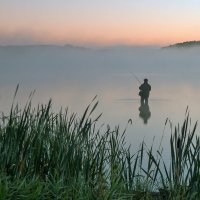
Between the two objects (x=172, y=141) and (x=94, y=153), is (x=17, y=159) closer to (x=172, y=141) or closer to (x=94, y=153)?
(x=94, y=153)

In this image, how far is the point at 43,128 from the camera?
541cm

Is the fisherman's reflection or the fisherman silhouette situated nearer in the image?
the fisherman silhouette

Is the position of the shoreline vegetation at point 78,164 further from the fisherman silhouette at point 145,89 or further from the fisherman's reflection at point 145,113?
the fisherman's reflection at point 145,113

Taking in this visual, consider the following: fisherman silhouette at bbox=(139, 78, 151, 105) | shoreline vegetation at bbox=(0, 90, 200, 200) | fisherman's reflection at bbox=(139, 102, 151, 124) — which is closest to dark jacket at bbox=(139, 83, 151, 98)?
fisherman silhouette at bbox=(139, 78, 151, 105)

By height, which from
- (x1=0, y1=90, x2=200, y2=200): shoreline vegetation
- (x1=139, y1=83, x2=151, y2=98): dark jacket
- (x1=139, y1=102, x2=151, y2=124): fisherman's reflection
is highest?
(x1=139, y1=83, x2=151, y2=98): dark jacket

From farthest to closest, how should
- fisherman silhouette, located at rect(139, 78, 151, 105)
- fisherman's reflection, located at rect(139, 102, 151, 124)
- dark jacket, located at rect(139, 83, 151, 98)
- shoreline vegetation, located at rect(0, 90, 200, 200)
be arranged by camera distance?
1. fisherman's reflection, located at rect(139, 102, 151, 124)
2. dark jacket, located at rect(139, 83, 151, 98)
3. fisherman silhouette, located at rect(139, 78, 151, 105)
4. shoreline vegetation, located at rect(0, 90, 200, 200)

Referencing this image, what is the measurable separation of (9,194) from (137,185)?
1.50m

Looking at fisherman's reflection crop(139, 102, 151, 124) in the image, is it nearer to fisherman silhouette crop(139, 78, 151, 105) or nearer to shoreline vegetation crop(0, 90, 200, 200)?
fisherman silhouette crop(139, 78, 151, 105)

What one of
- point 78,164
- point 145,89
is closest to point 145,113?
point 145,89

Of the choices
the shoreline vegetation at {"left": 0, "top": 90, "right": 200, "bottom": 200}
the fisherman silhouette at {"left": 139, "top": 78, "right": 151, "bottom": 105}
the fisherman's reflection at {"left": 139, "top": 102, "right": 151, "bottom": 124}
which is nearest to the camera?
the shoreline vegetation at {"left": 0, "top": 90, "right": 200, "bottom": 200}

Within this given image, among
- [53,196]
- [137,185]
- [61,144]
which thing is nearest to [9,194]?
Result: [53,196]

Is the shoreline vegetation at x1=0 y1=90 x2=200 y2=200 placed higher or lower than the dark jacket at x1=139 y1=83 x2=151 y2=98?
lower

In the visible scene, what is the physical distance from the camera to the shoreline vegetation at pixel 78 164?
15.8ft

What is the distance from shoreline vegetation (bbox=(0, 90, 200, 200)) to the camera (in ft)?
15.8
